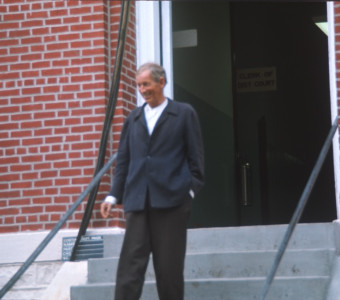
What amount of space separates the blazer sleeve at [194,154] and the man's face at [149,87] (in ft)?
0.76

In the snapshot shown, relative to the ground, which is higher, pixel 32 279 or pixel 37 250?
pixel 37 250

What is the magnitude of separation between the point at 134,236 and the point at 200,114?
5.37 m

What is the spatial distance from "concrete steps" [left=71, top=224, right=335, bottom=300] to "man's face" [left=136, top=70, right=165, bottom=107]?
145 cm

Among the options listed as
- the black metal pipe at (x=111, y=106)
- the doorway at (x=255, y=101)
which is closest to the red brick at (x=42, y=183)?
the black metal pipe at (x=111, y=106)

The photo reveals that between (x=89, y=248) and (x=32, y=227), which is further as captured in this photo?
(x=32, y=227)

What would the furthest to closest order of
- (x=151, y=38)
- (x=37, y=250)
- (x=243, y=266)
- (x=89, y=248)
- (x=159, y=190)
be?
(x=151, y=38), (x=89, y=248), (x=243, y=266), (x=37, y=250), (x=159, y=190)

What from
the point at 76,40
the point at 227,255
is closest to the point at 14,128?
the point at 76,40

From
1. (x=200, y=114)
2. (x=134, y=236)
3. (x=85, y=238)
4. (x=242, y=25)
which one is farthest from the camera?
(x=242, y=25)

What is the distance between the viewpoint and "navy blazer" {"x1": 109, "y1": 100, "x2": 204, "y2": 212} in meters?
5.33

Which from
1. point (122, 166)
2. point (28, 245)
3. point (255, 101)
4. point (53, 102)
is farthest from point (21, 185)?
point (255, 101)

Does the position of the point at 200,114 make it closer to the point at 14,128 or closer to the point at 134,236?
the point at 14,128

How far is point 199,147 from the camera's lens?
5.45m

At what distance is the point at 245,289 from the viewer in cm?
616

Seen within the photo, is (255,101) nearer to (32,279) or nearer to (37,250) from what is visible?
(32,279)
